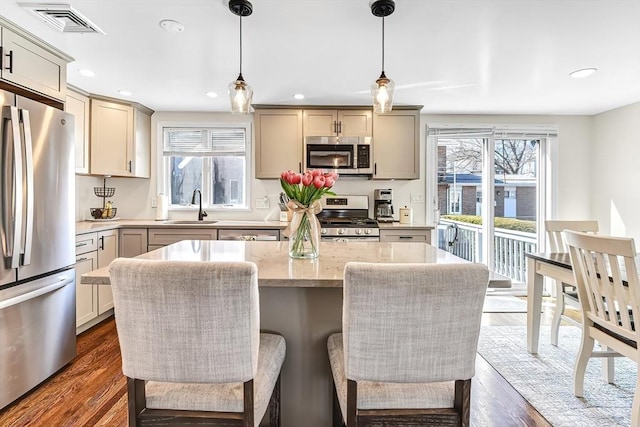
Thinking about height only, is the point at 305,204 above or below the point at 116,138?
below

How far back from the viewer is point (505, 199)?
429 centimetres

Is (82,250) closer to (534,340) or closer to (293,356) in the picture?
(293,356)

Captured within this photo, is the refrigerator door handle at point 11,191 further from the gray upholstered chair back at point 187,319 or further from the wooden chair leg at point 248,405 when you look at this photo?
the wooden chair leg at point 248,405

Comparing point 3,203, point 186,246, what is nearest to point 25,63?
point 3,203

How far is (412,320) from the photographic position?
0.97 m

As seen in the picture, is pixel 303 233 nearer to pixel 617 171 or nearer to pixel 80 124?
pixel 80 124

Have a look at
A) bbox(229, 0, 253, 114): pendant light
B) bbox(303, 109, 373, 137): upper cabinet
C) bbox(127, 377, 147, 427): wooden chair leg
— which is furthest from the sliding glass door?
bbox(127, 377, 147, 427): wooden chair leg

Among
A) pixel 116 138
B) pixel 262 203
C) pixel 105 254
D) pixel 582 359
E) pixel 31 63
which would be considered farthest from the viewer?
pixel 262 203

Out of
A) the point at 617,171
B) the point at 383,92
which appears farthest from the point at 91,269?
the point at 617,171

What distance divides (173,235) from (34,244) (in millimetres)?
1478

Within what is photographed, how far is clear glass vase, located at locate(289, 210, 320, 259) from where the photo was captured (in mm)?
1626

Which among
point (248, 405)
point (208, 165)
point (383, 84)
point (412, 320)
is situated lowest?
point (248, 405)

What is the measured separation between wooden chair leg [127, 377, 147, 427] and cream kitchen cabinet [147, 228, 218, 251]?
257 centimetres

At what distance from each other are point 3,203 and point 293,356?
1.80 m
